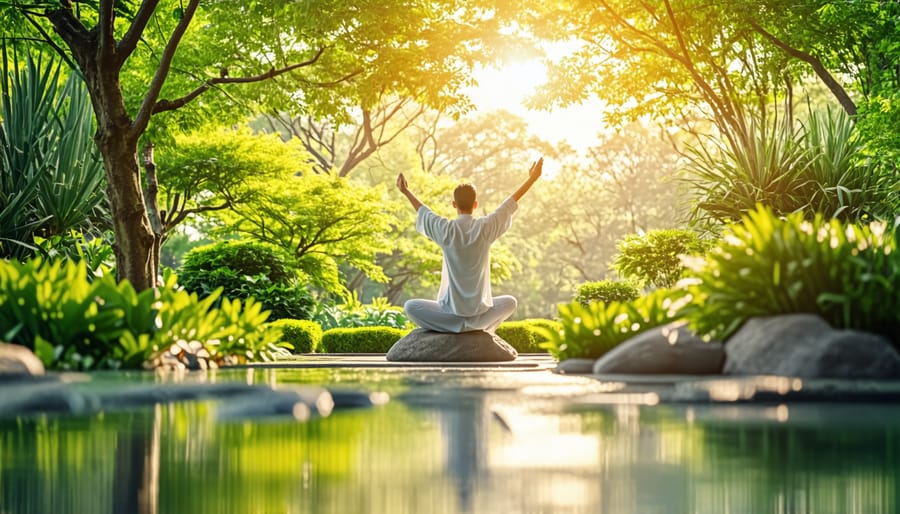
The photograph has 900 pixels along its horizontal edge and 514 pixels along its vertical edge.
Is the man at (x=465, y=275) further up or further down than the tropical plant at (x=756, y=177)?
further down

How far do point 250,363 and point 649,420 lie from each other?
5.54 meters

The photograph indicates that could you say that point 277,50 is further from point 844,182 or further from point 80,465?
point 80,465

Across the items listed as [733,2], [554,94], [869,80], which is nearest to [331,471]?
[733,2]

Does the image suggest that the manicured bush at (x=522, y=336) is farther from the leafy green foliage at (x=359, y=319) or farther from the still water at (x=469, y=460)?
the still water at (x=469, y=460)

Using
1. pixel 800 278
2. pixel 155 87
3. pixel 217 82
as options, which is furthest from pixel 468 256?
Answer: pixel 217 82

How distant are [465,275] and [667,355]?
4360 mm

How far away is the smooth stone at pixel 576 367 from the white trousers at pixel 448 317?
9.86 feet

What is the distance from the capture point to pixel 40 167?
1435cm

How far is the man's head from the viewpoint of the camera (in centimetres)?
1090

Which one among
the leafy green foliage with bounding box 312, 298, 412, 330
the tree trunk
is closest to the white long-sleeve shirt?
the tree trunk

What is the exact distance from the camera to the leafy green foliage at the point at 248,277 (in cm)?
1853

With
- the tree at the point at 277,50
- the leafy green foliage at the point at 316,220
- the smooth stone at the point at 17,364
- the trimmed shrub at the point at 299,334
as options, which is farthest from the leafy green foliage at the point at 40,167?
the leafy green foliage at the point at 316,220

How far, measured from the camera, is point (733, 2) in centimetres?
1997

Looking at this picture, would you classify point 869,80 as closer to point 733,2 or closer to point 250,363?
point 733,2
